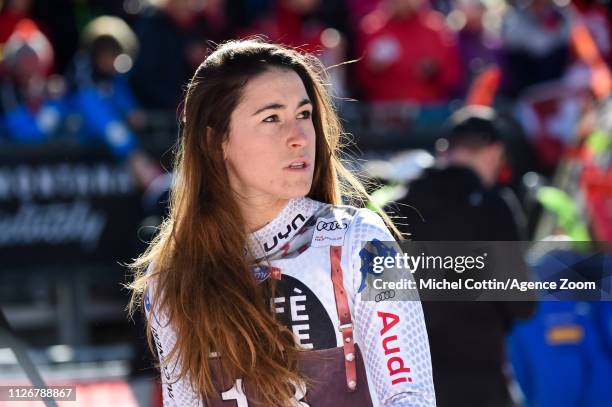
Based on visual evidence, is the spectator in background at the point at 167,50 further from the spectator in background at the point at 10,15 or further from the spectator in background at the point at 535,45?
the spectator in background at the point at 535,45

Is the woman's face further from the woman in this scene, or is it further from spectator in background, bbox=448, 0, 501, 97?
spectator in background, bbox=448, 0, 501, 97

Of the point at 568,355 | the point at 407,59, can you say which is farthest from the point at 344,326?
the point at 407,59

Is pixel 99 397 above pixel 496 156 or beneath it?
beneath

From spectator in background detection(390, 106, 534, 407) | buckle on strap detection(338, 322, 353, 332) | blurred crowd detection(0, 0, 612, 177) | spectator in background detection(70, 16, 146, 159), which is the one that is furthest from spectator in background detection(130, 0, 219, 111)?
buckle on strap detection(338, 322, 353, 332)

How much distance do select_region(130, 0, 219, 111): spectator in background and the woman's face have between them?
5478 millimetres

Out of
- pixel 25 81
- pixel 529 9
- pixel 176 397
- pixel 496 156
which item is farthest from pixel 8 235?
pixel 176 397

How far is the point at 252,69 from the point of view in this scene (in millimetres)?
2865

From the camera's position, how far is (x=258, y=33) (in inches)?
362

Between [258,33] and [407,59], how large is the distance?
1.16 metres

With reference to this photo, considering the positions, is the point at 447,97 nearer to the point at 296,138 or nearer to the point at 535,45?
the point at 535,45

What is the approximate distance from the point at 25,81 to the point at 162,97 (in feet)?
3.08

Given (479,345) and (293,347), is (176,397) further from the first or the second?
(479,345)

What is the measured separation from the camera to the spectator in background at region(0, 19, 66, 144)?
7.94 m

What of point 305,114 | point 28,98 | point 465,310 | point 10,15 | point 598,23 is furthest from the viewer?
point 598,23
